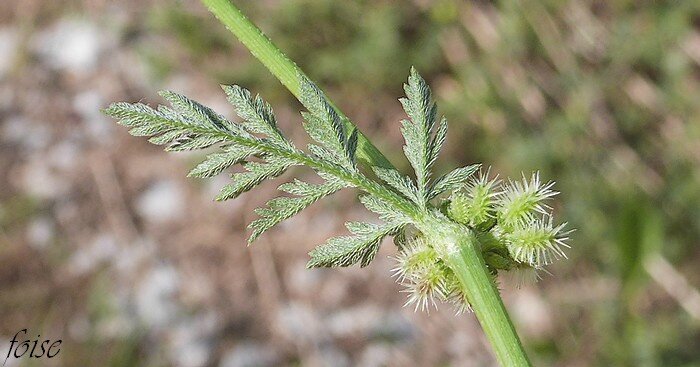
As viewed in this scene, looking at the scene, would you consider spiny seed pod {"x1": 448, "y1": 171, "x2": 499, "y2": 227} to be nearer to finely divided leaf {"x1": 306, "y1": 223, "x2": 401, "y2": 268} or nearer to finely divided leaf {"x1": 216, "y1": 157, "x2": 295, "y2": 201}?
finely divided leaf {"x1": 306, "y1": 223, "x2": 401, "y2": 268}

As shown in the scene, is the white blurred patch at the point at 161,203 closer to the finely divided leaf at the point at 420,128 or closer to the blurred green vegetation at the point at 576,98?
the blurred green vegetation at the point at 576,98

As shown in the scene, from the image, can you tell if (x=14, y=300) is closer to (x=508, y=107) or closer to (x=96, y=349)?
(x=96, y=349)

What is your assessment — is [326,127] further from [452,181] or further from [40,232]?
[40,232]

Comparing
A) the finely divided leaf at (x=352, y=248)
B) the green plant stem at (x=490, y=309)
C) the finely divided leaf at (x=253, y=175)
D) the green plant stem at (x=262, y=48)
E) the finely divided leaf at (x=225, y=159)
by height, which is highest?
the green plant stem at (x=262, y=48)

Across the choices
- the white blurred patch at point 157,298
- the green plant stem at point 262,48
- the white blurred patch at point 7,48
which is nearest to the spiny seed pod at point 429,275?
the green plant stem at point 262,48

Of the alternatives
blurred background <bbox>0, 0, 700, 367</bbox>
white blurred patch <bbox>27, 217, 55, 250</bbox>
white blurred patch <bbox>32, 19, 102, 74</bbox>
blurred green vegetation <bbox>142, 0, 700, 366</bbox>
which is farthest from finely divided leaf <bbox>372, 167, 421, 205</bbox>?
white blurred patch <bbox>32, 19, 102, 74</bbox>

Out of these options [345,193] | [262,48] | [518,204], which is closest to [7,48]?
[345,193]
